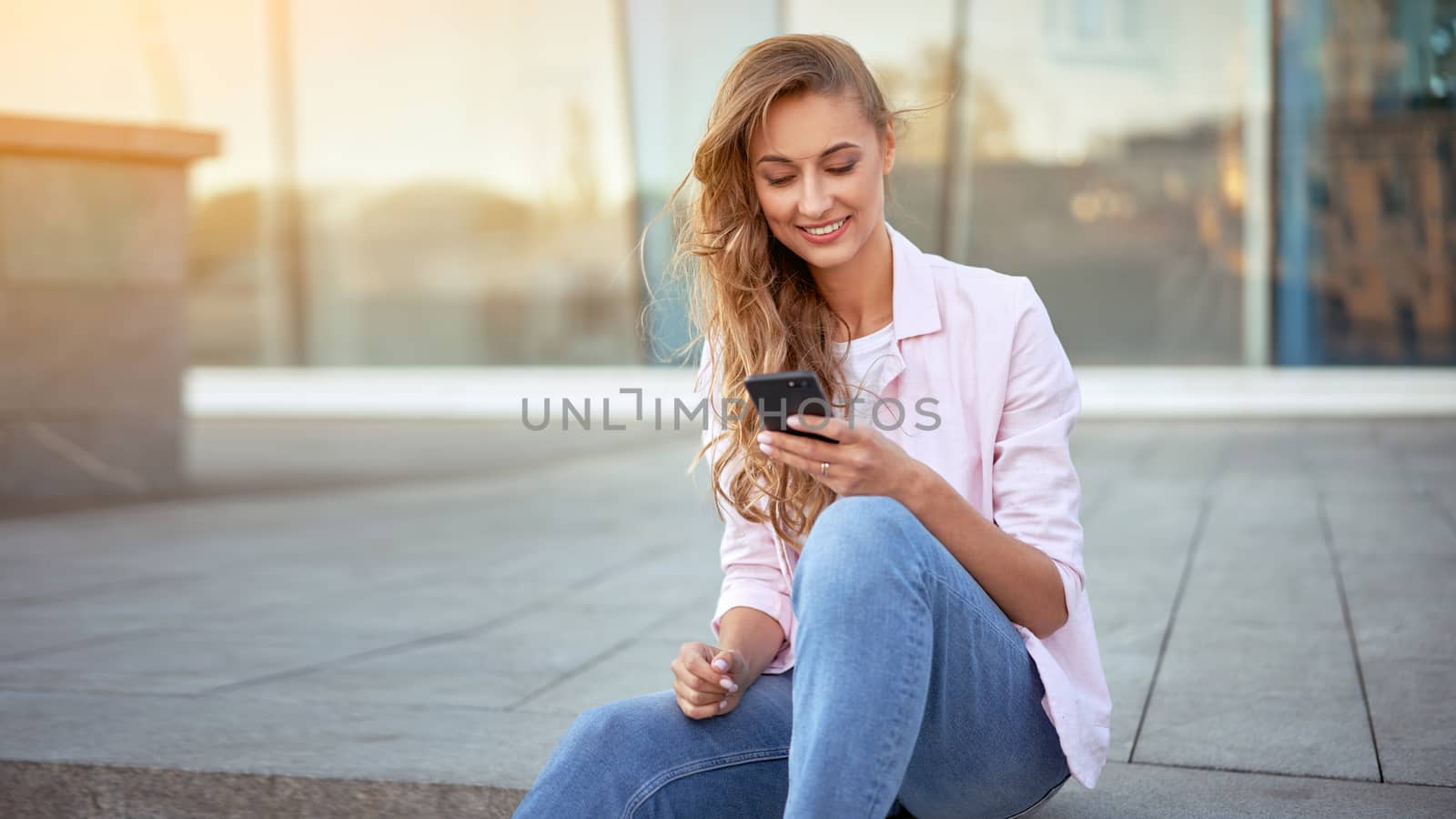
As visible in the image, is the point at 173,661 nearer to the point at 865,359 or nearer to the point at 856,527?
the point at 865,359

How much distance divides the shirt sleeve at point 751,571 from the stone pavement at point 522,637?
58cm

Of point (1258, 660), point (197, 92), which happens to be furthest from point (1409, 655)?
point (197, 92)

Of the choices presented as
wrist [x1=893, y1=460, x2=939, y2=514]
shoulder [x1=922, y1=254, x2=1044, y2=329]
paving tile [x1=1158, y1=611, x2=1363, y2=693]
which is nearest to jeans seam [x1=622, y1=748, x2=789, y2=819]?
wrist [x1=893, y1=460, x2=939, y2=514]

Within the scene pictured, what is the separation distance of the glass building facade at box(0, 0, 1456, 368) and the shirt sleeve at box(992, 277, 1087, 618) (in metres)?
10.00

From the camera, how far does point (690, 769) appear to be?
2105mm

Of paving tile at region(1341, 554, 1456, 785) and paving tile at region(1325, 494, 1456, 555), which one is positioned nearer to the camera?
paving tile at region(1341, 554, 1456, 785)

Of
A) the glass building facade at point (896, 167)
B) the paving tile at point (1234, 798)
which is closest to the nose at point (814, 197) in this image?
the paving tile at point (1234, 798)

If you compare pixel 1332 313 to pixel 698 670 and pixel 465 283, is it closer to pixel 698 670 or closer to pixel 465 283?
pixel 465 283

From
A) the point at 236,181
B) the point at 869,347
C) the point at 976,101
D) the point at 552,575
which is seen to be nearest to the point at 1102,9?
the point at 976,101

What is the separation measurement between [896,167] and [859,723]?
11.9 m

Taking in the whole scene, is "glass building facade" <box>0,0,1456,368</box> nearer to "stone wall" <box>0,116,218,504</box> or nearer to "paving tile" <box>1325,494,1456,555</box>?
"stone wall" <box>0,116,218,504</box>

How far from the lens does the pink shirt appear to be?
2.05 meters

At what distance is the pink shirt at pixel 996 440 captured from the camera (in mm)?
2053

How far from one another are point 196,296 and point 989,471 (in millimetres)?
13732
